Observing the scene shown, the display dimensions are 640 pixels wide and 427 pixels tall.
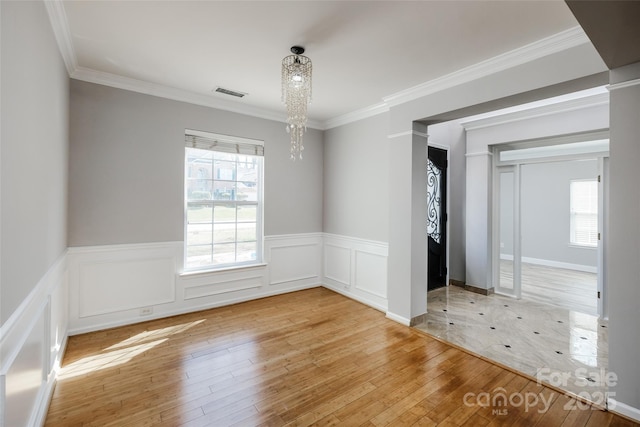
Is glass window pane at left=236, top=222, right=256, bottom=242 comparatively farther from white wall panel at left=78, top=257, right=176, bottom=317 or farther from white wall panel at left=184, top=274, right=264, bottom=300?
white wall panel at left=78, top=257, right=176, bottom=317

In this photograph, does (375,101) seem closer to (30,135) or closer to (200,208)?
(200,208)

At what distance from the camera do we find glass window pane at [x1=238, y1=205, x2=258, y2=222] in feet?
14.3

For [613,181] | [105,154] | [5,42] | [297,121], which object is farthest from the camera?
[105,154]

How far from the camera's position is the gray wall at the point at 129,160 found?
3164 millimetres

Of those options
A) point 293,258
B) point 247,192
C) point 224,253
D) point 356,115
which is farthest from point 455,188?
point 224,253

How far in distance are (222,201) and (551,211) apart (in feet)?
23.8

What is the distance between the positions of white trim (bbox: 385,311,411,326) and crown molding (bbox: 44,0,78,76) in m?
4.18

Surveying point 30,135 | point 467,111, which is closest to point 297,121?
point 467,111

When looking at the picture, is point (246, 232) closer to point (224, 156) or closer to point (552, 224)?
point (224, 156)

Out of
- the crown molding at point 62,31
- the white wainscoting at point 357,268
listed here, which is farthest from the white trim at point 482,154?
the crown molding at point 62,31

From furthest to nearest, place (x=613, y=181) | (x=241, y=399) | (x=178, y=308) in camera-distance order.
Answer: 1. (x=178, y=308)
2. (x=241, y=399)
3. (x=613, y=181)

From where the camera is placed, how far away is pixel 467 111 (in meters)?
3.10

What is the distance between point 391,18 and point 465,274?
4.26 metres

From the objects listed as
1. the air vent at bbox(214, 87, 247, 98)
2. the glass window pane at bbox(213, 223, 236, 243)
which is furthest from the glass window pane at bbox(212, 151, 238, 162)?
the glass window pane at bbox(213, 223, 236, 243)
